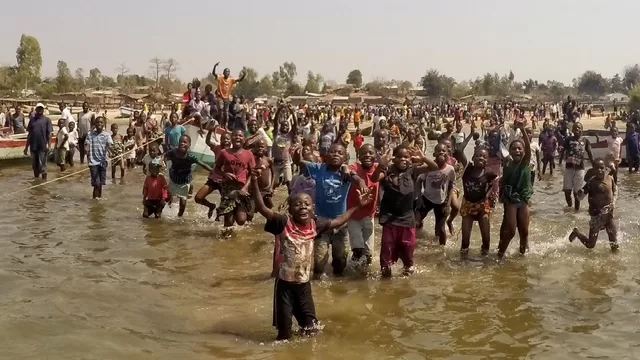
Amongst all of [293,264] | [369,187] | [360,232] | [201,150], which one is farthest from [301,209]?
[201,150]

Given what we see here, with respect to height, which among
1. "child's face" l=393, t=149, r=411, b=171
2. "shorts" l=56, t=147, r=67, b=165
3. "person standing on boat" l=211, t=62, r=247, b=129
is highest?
"person standing on boat" l=211, t=62, r=247, b=129

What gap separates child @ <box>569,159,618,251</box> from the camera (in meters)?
8.83

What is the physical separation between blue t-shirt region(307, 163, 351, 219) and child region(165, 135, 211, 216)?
380 cm

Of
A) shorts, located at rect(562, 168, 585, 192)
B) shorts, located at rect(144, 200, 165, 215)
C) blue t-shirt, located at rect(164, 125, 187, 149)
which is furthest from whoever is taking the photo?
blue t-shirt, located at rect(164, 125, 187, 149)

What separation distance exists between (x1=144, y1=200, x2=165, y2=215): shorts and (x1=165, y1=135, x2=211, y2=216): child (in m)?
0.32

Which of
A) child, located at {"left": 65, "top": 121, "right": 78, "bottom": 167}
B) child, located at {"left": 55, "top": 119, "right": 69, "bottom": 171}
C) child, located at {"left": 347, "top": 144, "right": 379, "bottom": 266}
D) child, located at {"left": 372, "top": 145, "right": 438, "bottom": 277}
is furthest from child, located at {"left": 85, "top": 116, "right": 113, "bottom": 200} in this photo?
child, located at {"left": 372, "top": 145, "right": 438, "bottom": 277}

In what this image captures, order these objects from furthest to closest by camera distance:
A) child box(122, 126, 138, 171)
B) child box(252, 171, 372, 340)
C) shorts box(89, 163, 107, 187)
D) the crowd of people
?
1. child box(122, 126, 138, 171)
2. shorts box(89, 163, 107, 187)
3. the crowd of people
4. child box(252, 171, 372, 340)

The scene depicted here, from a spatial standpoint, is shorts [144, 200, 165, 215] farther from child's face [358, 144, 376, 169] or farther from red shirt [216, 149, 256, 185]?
child's face [358, 144, 376, 169]

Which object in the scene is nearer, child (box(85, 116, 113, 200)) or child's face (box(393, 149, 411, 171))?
child's face (box(393, 149, 411, 171))

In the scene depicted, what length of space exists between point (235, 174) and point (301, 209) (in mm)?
3906

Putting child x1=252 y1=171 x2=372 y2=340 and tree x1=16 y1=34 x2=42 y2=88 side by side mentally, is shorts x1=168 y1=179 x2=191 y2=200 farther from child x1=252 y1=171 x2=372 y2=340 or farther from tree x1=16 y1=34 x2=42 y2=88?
tree x1=16 y1=34 x2=42 y2=88

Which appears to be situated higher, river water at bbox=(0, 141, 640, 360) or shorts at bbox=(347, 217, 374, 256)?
shorts at bbox=(347, 217, 374, 256)

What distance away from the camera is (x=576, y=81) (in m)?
115

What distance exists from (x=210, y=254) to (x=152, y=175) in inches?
96.7
